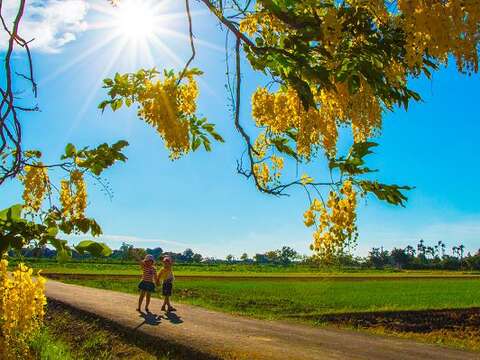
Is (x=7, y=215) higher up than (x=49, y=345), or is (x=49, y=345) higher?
(x=7, y=215)

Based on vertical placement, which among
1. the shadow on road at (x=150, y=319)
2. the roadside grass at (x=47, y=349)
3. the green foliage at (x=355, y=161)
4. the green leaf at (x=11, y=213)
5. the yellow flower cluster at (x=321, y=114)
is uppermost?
the yellow flower cluster at (x=321, y=114)

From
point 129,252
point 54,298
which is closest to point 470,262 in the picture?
point 54,298

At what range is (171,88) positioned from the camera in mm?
3869

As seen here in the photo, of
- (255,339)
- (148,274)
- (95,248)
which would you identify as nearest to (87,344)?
(148,274)

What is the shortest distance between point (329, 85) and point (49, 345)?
10.5m

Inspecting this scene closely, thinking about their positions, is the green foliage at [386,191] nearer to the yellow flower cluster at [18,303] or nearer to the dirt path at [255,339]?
the yellow flower cluster at [18,303]

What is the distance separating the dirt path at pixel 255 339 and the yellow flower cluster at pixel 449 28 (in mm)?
8384

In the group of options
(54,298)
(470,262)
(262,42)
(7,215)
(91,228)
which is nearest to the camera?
(7,215)

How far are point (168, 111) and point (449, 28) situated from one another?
2.28m

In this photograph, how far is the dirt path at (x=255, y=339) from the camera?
33.8ft

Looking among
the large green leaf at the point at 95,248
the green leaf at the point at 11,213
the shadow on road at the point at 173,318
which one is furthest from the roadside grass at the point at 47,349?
the large green leaf at the point at 95,248

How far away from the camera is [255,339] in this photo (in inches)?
466

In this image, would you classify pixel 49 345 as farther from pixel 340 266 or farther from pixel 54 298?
pixel 340 266

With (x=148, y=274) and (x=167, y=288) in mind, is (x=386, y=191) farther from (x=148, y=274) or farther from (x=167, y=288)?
(x=167, y=288)
